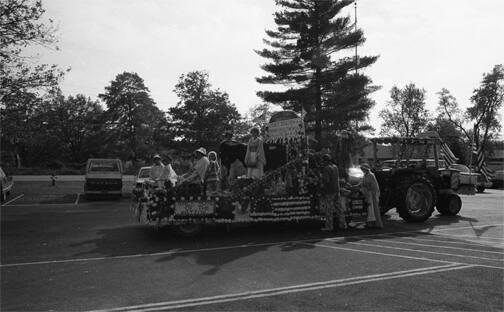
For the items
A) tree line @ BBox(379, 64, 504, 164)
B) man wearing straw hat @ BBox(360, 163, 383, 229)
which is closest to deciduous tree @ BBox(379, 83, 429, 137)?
tree line @ BBox(379, 64, 504, 164)

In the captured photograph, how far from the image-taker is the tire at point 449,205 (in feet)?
46.4

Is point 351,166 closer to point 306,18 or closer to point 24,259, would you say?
point 24,259

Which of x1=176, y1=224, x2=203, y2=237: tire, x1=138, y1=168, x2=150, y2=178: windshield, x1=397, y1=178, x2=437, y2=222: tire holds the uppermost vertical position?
x1=138, y1=168, x2=150, y2=178: windshield

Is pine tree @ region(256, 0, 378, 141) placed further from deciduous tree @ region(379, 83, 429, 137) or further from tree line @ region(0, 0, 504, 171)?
deciduous tree @ region(379, 83, 429, 137)

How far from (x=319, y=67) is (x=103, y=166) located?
678 inches

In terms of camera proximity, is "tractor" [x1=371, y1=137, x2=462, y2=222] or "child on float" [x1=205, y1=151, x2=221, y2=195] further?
"tractor" [x1=371, y1=137, x2=462, y2=222]

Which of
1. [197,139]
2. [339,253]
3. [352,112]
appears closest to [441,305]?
[339,253]

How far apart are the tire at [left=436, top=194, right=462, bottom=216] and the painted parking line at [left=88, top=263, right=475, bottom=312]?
7835mm

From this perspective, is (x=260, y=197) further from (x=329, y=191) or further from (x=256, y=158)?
(x=329, y=191)

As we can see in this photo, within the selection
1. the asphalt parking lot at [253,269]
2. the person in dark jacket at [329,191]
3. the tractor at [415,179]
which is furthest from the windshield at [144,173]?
the person in dark jacket at [329,191]

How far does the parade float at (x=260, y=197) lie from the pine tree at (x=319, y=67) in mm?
20536

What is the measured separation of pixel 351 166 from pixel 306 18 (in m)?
20.6

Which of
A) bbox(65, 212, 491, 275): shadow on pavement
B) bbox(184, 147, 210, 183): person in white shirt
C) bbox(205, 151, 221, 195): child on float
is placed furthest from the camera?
bbox(205, 151, 221, 195): child on float

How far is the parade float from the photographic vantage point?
9523mm
